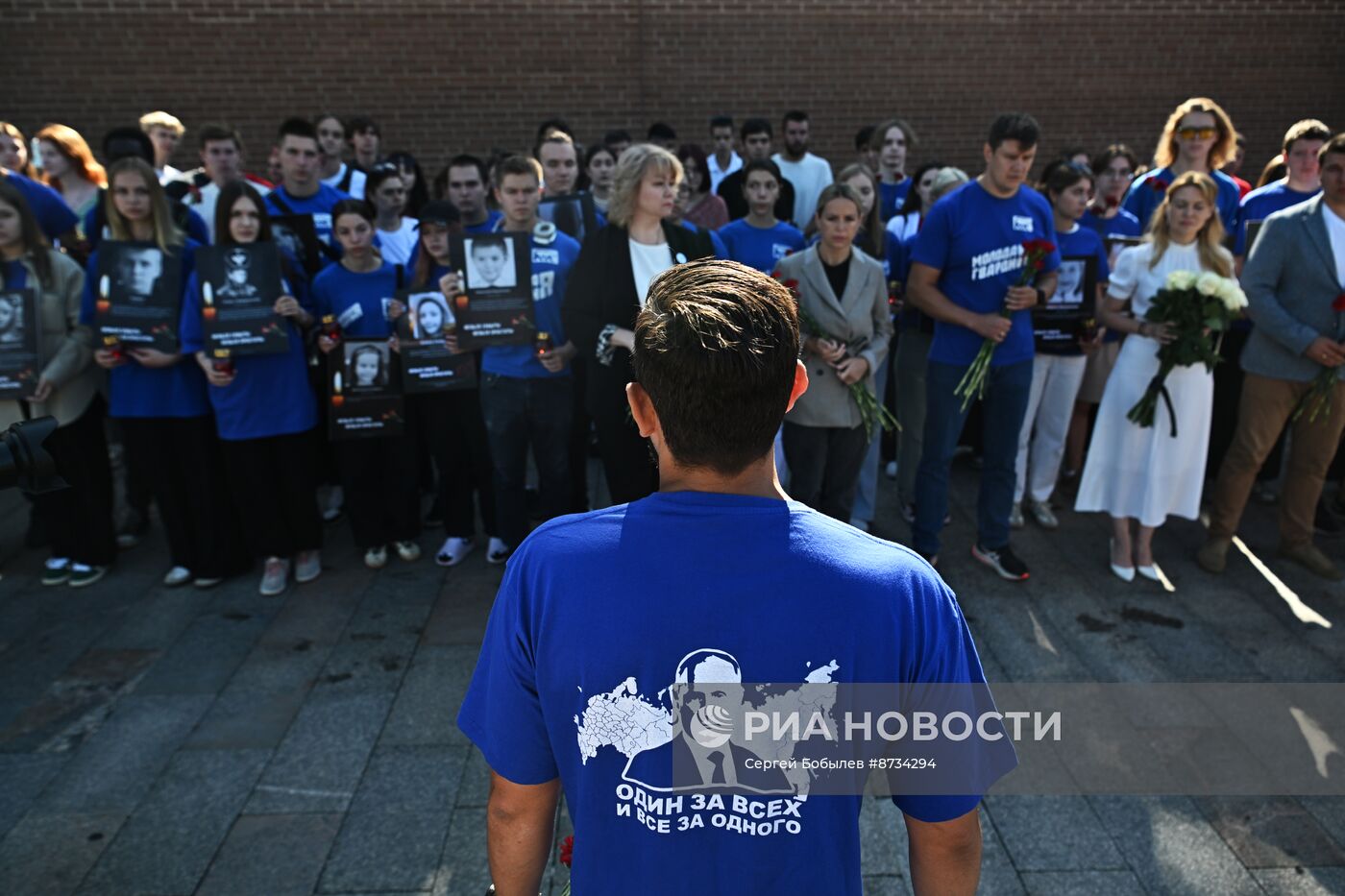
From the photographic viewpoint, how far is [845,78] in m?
10.2

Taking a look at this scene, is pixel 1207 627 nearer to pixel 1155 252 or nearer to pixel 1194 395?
pixel 1194 395

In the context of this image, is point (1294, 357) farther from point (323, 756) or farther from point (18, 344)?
point (18, 344)

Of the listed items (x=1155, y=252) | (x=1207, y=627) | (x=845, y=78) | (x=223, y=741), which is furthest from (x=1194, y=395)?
(x=845, y=78)

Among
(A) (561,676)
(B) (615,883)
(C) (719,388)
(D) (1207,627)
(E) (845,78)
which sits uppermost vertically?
(E) (845,78)

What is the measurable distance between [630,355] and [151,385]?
2.61 meters

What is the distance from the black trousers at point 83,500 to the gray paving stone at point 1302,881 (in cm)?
563

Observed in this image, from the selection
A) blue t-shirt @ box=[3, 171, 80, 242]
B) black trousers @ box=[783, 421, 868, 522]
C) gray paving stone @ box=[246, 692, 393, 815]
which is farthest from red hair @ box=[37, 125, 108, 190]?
black trousers @ box=[783, 421, 868, 522]

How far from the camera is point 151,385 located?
4.77m

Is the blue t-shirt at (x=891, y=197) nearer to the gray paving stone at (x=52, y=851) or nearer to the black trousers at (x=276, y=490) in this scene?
the black trousers at (x=276, y=490)

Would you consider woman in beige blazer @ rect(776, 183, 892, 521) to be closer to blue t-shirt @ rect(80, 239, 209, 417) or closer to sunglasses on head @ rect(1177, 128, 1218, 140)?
sunglasses on head @ rect(1177, 128, 1218, 140)

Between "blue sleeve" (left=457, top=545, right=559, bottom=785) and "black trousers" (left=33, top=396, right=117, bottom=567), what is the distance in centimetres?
464

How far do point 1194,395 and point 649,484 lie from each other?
9.50 ft

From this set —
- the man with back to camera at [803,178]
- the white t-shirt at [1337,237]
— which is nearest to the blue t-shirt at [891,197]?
the man with back to camera at [803,178]

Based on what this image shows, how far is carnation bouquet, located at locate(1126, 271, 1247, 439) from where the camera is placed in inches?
180
